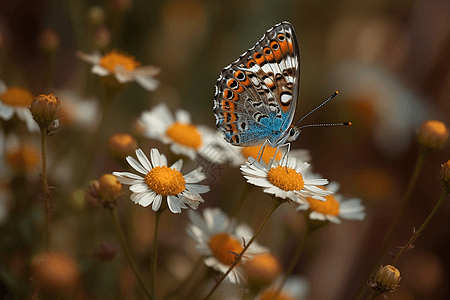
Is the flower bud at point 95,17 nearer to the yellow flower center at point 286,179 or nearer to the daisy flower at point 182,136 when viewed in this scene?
the daisy flower at point 182,136

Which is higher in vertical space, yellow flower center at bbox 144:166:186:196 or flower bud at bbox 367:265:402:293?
yellow flower center at bbox 144:166:186:196

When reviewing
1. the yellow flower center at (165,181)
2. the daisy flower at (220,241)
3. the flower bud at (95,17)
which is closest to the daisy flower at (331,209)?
the daisy flower at (220,241)

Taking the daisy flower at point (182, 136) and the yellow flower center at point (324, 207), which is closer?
the yellow flower center at point (324, 207)

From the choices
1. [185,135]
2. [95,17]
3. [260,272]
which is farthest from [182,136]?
[95,17]

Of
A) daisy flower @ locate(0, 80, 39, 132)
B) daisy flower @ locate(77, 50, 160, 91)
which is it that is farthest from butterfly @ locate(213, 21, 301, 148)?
daisy flower @ locate(0, 80, 39, 132)

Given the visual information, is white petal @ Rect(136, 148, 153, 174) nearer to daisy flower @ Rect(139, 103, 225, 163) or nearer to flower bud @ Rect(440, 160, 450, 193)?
daisy flower @ Rect(139, 103, 225, 163)

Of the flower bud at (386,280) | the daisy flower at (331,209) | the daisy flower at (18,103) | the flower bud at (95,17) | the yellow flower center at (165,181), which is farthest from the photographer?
the flower bud at (95,17)

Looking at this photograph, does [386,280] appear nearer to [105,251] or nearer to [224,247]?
[224,247]
